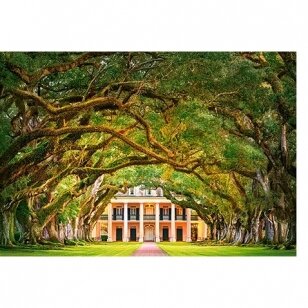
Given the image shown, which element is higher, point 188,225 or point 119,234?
point 188,225

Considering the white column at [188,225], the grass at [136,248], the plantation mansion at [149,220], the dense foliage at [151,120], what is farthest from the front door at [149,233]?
the dense foliage at [151,120]

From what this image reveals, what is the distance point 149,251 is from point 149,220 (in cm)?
257

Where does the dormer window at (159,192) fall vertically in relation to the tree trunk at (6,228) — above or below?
above

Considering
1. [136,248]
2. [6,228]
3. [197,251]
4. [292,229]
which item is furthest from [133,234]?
[292,229]

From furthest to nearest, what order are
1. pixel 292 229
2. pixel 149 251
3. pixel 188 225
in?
pixel 188 225, pixel 149 251, pixel 292 229

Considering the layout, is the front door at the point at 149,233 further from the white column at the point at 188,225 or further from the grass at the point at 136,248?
the white column at the point at 188,225

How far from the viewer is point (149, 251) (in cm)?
2012

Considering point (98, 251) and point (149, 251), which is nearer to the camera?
point (149, 251)

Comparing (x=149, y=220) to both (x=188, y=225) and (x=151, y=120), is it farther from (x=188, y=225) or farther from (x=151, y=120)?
(x=151, y=120)

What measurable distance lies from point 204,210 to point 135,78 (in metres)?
11.0

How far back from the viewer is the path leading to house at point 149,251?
760 inches

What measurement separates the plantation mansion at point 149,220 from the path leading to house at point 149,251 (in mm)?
466

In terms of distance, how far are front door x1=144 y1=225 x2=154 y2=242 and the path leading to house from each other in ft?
1.21

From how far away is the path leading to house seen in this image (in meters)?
19.3
